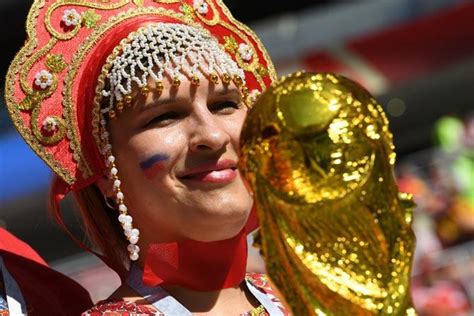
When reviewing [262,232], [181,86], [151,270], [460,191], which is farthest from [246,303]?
[460,191]

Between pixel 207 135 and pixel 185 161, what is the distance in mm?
49

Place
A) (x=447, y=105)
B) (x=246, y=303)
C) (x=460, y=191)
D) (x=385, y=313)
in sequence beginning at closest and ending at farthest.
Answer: (x=385, y=313) < (x=246, y=303) < (x=460, y=191) < (x=447, y=105)

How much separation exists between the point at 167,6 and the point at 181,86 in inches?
8.7

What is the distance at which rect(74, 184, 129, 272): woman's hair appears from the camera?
5.50 ft

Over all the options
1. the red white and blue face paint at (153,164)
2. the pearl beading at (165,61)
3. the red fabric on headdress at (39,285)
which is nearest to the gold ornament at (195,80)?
the pearl beading at (165,61)

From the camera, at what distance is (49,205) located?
1.80 meters

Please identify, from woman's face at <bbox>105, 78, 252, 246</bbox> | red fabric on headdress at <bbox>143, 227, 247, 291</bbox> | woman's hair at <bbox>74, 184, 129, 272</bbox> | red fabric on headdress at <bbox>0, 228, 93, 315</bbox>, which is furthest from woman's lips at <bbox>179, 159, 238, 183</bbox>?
red fabric on headdress at <bbox>0, 228, 93, 315</bbox>

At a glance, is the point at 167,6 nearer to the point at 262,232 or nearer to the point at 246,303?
the point at 246,303

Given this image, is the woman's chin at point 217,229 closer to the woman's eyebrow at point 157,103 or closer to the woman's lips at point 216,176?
the woman's lips at point 216,176

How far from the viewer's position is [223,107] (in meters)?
1.58

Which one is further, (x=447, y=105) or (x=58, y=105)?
(x=447, y=105)

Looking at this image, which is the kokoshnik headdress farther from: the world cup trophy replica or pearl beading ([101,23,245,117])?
the world cup trophy replica

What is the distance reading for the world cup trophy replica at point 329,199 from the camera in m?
1.00

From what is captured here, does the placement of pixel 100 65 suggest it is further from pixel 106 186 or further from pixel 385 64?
pixel 385 64
